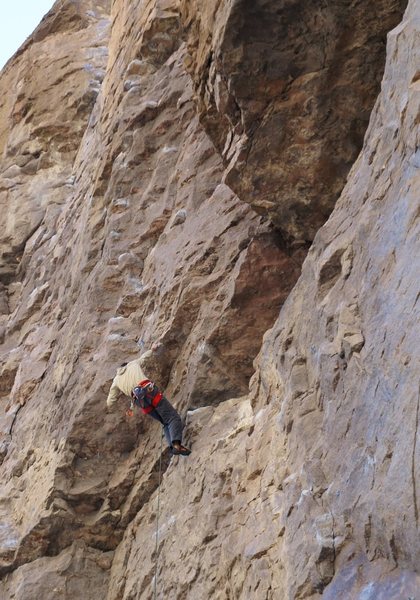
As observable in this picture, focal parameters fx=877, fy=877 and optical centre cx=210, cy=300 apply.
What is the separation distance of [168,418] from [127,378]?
2.32ft

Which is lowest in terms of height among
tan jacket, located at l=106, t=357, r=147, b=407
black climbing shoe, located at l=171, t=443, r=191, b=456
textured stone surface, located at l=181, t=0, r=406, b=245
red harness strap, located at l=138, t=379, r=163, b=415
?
black climbing shoe, located at l=171, t=443, r=191, b=456

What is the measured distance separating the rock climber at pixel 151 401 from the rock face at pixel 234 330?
0.67 ft

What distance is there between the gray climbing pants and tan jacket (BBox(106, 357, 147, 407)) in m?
0.38

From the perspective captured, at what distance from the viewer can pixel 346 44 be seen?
7918 mm

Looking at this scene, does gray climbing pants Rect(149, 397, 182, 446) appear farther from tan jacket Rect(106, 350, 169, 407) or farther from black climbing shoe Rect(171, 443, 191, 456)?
tan jacket Rect(106, 350, 169, 407)

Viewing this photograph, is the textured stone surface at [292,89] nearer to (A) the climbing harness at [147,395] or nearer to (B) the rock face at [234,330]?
(B) the rock face at [234,330]

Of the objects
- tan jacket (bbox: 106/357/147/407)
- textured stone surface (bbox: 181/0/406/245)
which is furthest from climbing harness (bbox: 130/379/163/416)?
textured stone surface (bbox: 181/0/406/245)

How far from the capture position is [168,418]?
9070mm

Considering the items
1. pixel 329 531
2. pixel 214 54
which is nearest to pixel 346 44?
pixel 214 54

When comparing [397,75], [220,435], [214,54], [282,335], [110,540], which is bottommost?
[110,540]

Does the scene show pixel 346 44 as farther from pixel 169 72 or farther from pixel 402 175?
pixel 169 72

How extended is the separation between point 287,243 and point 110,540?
3.86 m

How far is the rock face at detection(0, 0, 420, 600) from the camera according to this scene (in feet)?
18.5

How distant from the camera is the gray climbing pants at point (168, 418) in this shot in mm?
8953
